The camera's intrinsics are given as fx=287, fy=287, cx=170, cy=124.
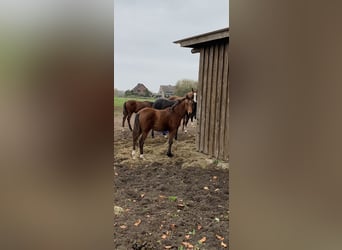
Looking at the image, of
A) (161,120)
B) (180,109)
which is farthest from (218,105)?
(161,120)

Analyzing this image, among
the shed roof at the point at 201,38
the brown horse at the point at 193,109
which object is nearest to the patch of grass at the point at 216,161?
the brown horse at the point at 193,109

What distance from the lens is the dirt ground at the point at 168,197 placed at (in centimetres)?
122

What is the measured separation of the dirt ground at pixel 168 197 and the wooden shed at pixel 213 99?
0.09m

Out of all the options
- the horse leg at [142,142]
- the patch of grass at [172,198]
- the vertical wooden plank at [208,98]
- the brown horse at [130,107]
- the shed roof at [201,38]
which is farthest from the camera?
the vertical wooden plank at [208,98]

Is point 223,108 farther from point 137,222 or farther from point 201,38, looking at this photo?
point 137,222

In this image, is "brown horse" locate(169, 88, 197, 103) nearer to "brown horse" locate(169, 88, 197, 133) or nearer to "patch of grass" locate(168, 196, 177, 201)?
"brown horse" locate(169, 88, 197, 133)

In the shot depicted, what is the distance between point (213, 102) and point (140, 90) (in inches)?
27.7

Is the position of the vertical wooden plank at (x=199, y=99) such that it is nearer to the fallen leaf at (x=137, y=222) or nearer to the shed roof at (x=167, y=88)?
the shed roof at (x=167, y=88)

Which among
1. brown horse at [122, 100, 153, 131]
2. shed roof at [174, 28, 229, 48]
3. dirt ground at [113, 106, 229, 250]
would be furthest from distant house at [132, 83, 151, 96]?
shed roof at [174, 28, 229, 48]

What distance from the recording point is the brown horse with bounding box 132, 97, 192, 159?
163 cm
